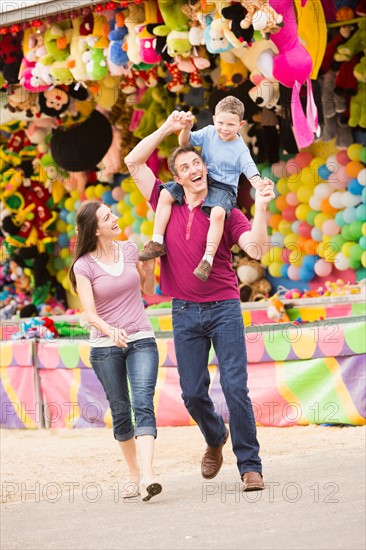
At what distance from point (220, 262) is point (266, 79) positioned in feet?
13.9

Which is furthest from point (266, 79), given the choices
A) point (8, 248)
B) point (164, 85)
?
point (8, 248)

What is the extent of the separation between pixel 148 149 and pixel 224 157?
1.18 feet

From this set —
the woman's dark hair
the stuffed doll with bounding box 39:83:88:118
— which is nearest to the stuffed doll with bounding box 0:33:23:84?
the stuffed doll with bounding box 39:83:88:118

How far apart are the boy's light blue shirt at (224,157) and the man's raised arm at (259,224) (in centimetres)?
23

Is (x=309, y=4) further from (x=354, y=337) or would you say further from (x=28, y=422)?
(x=28, y=422)

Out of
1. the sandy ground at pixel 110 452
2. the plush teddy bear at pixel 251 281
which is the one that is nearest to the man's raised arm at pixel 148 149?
the sandy ground at pixel 110 452

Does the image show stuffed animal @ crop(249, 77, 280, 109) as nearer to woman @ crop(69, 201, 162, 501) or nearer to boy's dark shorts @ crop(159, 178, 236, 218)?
woman @ crop(69, 201, 162, 501)

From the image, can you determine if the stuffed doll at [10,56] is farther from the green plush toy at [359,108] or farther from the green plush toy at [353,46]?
the green plush toy at [359,108]

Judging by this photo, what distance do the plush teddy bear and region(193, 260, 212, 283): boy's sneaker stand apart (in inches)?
246

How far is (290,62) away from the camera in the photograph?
347 inches

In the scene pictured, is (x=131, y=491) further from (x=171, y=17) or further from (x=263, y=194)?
(x=171, y=17)

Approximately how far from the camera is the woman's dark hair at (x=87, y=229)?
5.86 m

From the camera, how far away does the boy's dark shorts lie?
548cm

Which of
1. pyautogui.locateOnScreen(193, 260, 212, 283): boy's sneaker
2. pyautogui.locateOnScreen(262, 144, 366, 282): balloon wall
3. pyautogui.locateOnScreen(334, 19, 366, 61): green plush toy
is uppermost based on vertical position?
pyautogui.locateOnScreen(334, 19, 366, 61): green plush toy
